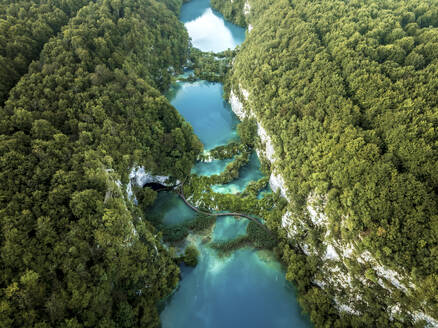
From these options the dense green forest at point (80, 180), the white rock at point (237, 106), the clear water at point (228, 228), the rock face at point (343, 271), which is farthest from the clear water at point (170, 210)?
the white rock at point (237, 106)

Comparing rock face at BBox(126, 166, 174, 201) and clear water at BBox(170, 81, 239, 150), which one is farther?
clear water at BBox(170, 81, 239, 150)

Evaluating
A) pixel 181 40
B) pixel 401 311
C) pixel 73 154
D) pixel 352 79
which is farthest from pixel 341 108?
pixel 181 40

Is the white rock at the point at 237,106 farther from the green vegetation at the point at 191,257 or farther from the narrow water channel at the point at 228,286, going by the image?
the green vegetation at the point at 191,257

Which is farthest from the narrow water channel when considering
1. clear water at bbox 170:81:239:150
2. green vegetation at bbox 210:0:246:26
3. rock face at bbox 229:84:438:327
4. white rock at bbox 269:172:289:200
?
green vegetation at bbox 210:0:246:26

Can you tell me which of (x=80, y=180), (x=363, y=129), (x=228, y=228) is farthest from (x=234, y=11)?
(x=80, y=180)

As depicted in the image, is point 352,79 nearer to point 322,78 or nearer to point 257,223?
point 322,78

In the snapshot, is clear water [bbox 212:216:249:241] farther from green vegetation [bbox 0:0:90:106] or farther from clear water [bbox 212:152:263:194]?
green vegetation [bbox 0:0:90:106]
